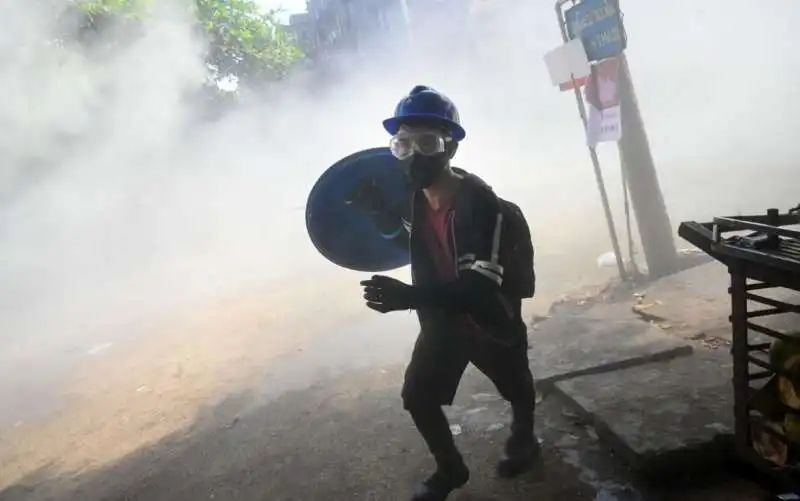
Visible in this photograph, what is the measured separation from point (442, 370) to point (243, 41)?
16.8 m

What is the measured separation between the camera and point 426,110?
2.55 meters

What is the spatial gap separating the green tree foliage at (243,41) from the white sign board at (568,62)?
1113 centimetres

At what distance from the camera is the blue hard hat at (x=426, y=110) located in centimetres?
254

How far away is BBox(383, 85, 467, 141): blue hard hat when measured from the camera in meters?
2.54

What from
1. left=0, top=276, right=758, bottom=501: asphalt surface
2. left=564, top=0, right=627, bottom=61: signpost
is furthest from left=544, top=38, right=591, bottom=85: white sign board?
left=0, top=276, right=758, bottom=501: asphalt surface

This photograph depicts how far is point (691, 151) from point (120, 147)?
13.0 metres

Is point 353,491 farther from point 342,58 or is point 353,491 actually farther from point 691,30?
point 342,58

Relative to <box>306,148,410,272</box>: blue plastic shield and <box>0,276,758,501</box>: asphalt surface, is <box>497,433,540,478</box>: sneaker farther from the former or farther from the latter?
<box>306,148,410,272</box>: blue plastic shield

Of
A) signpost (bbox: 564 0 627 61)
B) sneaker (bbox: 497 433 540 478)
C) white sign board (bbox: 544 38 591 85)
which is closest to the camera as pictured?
sneaker (bbox: 497 433 540 478)

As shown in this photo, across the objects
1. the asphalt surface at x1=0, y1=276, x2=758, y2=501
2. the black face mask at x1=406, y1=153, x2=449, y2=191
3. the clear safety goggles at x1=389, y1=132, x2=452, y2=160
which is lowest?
the asphalt surface at x1=0, y1=276, x2=758, y2=501

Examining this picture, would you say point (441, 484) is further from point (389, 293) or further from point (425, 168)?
point (425, 168)

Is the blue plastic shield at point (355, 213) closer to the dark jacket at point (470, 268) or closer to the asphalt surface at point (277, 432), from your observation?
the dark jacket at point (470, 268)

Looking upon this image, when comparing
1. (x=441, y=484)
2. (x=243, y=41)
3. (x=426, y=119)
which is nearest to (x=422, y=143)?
(x=426, y=119)

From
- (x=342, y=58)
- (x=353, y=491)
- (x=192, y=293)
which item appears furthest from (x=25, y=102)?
(x=342, y=58)
